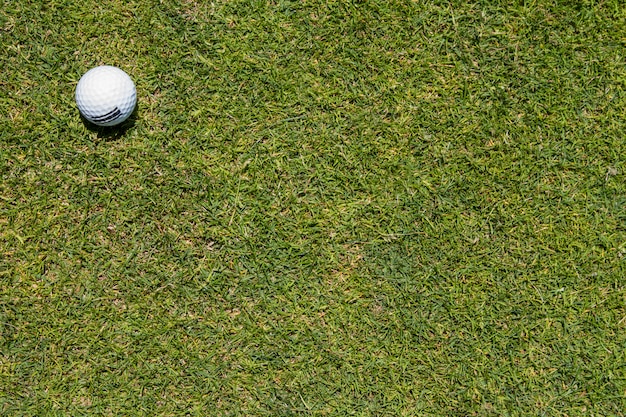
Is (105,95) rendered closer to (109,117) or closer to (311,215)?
(109,117)

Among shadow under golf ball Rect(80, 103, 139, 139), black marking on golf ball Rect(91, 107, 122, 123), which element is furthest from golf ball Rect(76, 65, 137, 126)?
shadow under golf ball Rect(80, 103, 139, 139)

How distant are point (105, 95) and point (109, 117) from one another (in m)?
0.13

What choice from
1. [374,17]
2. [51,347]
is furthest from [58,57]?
[374,17]

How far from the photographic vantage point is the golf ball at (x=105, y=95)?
11.0 ft

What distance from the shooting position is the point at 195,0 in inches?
145

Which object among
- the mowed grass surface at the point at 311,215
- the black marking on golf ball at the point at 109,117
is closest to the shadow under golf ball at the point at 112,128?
the mowed grass surface at the point at 311,215

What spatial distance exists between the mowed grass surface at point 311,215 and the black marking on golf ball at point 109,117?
18 centimetres

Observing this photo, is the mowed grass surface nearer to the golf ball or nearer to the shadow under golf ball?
the shadow under golf ball

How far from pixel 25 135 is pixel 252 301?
1.81 meters

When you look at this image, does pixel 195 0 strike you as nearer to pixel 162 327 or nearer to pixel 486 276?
pixel 162 327

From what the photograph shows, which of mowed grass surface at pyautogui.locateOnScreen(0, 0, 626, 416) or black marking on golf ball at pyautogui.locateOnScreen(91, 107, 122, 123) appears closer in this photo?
black marking on golf ball at pyautogui.locateOnScreen(91, 107, 122, 123)

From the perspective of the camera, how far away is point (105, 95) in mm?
3346

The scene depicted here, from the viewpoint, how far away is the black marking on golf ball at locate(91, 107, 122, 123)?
3.38 m

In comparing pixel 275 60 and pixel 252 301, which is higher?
pixel 275 60
